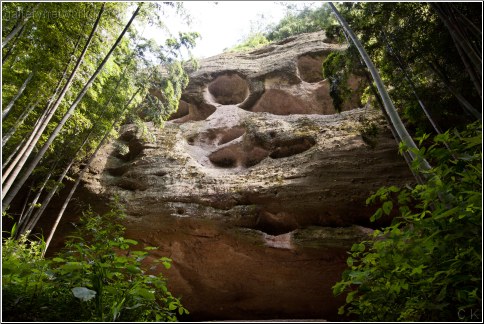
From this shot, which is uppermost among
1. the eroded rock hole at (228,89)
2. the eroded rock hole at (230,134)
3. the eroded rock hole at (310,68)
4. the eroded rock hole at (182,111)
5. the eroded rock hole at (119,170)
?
the eroded rock hole at (310,68)

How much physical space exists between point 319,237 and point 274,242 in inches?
40.5

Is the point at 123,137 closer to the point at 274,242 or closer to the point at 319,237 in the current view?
the point at 274,242

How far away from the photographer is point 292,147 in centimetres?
996

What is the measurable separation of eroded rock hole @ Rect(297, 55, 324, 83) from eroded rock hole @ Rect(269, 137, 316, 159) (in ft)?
18.0

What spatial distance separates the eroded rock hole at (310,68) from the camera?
47.0 feet

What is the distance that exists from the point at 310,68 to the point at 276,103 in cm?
240

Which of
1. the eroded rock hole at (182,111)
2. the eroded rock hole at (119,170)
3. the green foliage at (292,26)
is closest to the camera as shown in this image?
the eroded rock hole at (119,170)

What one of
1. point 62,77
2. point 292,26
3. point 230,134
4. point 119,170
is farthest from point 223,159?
point 292,26

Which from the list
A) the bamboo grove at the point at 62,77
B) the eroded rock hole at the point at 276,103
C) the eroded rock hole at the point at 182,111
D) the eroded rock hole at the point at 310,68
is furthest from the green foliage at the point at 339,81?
the eroded rock hole at the point at 182,111

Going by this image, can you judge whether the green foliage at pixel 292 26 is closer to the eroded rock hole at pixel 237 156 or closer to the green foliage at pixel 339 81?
the eroded rock hole at pixel 237 156

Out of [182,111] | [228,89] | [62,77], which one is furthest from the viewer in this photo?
[228,89]

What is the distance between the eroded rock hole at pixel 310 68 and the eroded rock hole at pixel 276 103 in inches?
58.7

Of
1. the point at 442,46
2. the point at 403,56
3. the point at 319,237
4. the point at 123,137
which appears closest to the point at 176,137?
the point at 123,137

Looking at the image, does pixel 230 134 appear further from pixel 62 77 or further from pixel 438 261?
pixel 438 261
